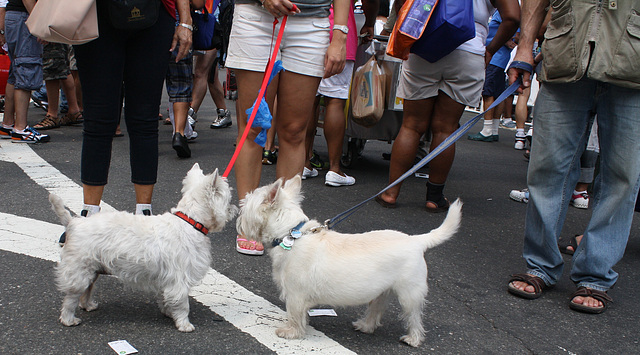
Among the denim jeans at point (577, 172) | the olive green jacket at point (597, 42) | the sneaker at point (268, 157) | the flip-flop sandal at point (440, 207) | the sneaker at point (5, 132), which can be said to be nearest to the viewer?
the olive green jacket at point (597, 42)

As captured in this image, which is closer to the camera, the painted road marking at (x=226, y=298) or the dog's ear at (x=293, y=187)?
the painted road marking at (x=226, y=298)

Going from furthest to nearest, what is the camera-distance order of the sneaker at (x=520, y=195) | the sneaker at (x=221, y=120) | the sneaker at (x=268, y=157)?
the sneaker at (x=221, y=120), the sneaker at (x=268, y=157), the sneaker at (x=520, y=195)

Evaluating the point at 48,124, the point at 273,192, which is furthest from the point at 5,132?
the point at 273,192

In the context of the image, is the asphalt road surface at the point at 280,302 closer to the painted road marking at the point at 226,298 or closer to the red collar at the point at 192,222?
the painted road marking at the point at 226,298

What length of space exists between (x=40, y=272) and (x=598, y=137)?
11.2ft

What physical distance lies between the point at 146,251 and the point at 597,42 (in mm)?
2639

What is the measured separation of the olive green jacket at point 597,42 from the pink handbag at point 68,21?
266cm

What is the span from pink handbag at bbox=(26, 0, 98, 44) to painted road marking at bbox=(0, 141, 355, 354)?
132cm

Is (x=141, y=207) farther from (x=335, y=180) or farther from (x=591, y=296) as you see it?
(x=591, y=296)

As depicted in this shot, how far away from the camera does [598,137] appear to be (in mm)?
3281

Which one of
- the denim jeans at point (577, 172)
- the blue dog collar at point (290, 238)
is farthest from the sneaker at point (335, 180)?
the blue dog collar at point (290, 238)

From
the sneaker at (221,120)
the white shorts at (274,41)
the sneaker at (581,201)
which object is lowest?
the sneaker at (221,120)

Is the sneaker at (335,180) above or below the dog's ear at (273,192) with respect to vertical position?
below

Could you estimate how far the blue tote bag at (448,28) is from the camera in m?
4.12
